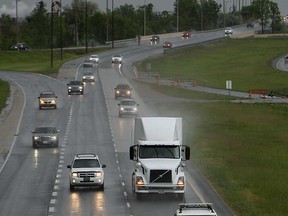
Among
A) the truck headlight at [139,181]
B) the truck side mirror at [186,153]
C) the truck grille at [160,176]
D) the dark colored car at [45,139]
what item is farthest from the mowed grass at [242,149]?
the dark colored car at [45,139]

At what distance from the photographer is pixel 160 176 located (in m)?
38.0

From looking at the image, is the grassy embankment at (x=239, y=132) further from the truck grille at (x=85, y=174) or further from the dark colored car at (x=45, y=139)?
the dark colored car at (x=45, y=139)

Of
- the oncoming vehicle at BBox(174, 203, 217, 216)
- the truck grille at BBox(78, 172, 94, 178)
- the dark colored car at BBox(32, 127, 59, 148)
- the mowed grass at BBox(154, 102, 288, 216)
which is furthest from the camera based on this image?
the dark colored car at BBox(32, 127, 59, 148)

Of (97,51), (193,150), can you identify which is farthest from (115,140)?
(97,51)

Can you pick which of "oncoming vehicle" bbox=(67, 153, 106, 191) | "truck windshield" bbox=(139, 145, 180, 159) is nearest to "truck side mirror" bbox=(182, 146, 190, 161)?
"truck windshield" bbox=(139, 145, 180, 159)

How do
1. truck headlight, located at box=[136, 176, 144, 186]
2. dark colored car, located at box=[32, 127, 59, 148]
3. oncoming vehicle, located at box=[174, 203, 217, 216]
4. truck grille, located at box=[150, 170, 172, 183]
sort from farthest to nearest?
1. dark colored car, located at box=[32, 127, 59, 148]
2. truck headlight, located at box=[136, 176, 144, 186]
3. truck grille, located at box=[150, 170, 172, 183]
4. oncoming vehicle, located at box=[174, 203, 217, 216]

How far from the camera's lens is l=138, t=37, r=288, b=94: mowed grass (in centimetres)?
13075

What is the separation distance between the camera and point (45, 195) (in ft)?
136

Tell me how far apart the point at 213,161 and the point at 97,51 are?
135513mm

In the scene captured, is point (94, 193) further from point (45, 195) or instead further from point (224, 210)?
point (224, 210)

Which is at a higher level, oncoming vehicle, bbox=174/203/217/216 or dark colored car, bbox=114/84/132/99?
dark colored car, bbox=114/84/132/99

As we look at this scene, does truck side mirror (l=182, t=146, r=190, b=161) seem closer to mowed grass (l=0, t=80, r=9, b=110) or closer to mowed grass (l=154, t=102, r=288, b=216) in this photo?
mowed grass (l=154, t=102, r=288, b=216)

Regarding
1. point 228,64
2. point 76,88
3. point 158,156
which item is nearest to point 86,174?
point 158,156

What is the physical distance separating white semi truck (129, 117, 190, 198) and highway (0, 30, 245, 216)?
0.82m
